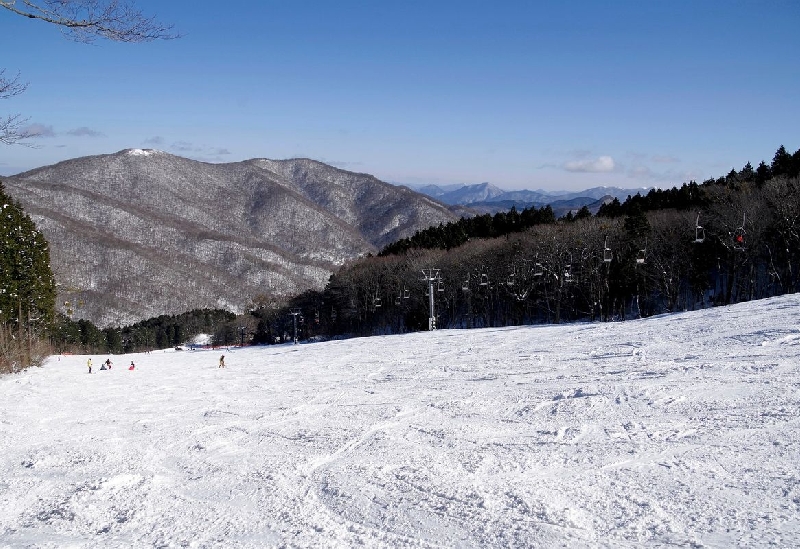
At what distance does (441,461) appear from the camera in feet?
27.1

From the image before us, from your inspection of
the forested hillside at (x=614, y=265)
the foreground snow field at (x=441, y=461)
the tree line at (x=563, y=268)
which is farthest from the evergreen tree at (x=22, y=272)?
the forested hillside at (x=614, y=265)

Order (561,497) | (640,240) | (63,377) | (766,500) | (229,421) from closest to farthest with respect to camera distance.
Result: 1. (766,500)
2. (561,497)
3. (229,421)
4. (63,377)
5. (640,240)

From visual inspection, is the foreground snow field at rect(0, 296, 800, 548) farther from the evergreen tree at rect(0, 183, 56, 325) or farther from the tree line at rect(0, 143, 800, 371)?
the tree line at rect(0, 143, 800, 371)

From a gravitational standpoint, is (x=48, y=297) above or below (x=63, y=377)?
above

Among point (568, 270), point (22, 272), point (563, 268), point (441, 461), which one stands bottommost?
point (441, 461)

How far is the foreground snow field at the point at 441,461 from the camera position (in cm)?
600

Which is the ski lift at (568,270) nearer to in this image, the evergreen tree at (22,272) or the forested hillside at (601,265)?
the forested hillside at (601,265)

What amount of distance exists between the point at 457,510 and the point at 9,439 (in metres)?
10.1

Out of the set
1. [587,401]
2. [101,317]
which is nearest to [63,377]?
[587,401]

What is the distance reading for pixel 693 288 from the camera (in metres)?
45.2

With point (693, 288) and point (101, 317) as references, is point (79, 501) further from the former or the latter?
point (101, 317)

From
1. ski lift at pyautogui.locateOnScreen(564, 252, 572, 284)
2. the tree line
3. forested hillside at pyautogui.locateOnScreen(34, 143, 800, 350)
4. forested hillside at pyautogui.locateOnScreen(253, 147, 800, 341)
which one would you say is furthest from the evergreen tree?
ski lift at pyautogui.locateOnScreen(564, 252, 572, 284)

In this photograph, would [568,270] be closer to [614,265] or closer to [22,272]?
[614,265]

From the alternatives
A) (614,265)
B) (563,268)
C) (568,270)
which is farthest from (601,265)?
(563,268)
